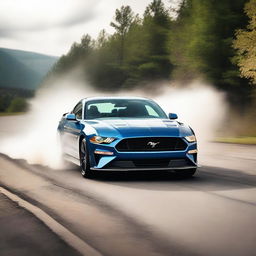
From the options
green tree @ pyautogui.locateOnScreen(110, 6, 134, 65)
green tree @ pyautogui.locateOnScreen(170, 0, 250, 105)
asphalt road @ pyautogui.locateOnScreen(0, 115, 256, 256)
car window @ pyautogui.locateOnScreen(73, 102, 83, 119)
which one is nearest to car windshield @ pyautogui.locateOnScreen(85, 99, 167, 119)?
car window @ pyautogui.locateOnScreen(73, 102, 83, 119)

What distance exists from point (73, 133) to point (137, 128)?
6.28ft

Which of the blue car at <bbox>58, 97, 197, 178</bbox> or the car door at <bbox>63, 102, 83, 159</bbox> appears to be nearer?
the blue car at <bbox>58, 97, 197, 178</bbox>

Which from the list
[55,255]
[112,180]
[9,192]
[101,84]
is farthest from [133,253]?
[101,84]

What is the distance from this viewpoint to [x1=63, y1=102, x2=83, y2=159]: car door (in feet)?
40.3

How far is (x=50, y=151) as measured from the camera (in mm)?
16359

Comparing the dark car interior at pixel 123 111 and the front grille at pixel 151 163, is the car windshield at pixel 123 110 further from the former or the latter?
the front grille at pixel 151 163

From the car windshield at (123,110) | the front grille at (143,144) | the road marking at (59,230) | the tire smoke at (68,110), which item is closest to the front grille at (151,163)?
the front grille at (143,144)

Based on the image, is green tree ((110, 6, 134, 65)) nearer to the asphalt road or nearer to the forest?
the forest

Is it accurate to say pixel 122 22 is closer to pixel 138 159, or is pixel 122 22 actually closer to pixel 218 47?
pixel 218 47

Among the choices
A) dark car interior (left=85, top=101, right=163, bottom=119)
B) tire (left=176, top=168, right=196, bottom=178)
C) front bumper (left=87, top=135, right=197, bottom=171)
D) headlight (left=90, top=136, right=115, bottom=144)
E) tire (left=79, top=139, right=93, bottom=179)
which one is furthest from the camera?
dark car interior (left=85, top=101, right=163, bottom=119)

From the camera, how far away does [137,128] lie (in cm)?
1119

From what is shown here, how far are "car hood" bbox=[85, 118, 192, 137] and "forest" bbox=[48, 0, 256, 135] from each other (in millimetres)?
28991

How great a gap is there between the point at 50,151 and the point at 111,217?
353 inches

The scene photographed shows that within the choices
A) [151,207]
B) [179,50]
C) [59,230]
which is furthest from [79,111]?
[179,50]
